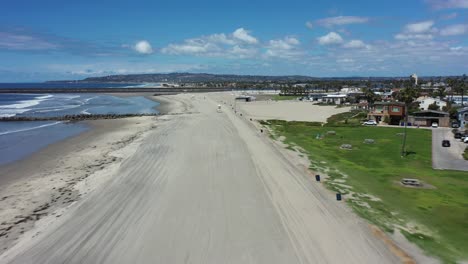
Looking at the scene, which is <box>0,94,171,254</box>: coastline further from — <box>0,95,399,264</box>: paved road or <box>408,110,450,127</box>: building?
<box>408,110,450,127</box>: building

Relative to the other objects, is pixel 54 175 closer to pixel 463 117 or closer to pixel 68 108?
pixel 463 117

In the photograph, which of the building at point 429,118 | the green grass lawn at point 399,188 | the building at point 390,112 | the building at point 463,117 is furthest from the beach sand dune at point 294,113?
the green grass lawn at point 399,188

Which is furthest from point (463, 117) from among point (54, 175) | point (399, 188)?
point (54, 175)

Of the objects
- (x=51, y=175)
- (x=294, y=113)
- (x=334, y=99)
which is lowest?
(x=51, y=175)

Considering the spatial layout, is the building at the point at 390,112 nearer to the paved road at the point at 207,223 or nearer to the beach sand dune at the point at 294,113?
the beach sand dune at the point at 294,113

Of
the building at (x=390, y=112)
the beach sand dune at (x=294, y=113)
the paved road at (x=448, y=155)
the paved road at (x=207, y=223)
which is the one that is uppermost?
the building at (x=390, y=112)

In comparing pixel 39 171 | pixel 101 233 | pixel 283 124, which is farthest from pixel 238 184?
pixel 283 124

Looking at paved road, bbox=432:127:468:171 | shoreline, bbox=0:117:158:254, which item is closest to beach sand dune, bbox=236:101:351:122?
paved road, bbox=432:127:468:171
